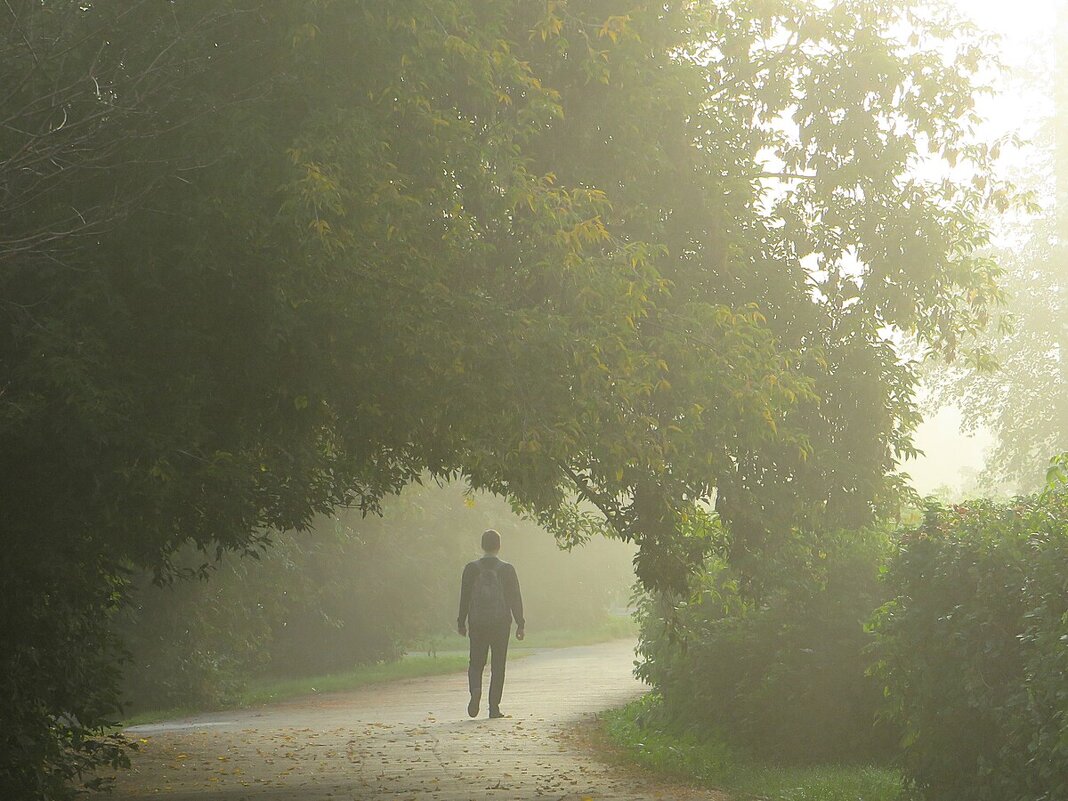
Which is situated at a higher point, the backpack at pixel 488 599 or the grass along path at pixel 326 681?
the backpack at pixel 488 599

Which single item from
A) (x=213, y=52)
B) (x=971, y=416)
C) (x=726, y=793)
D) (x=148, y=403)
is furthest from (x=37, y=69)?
(x=971, y=416)

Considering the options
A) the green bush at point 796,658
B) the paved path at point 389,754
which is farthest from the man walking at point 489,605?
the green bush at point 796,658

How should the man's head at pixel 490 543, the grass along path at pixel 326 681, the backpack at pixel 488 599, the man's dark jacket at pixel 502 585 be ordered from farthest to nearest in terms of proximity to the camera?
the grass along path at pixel 326 681, the man's head at pixel 490 543, the man's dark jacket at pixel 502 585, the backpack at pixel 488 599

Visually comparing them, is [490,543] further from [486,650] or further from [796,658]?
[796,658]

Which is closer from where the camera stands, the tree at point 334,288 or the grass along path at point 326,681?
the tree at point 334,288

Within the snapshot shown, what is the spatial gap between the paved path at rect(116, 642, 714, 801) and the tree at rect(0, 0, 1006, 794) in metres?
1.96

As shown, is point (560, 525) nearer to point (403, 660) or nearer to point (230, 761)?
point (230, 761)

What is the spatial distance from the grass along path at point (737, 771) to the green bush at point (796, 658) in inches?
10.0

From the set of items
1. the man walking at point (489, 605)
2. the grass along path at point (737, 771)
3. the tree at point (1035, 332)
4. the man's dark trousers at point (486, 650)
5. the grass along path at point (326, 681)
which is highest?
the tree at point (1035, 332)

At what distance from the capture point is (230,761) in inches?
506

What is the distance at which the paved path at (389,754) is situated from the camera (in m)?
10.2

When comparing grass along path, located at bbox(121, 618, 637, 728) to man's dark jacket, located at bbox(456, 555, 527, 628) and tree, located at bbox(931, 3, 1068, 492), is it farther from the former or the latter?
tree, located at bbox(931, 3, 1068, 492)

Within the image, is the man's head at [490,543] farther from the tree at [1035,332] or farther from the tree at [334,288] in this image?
the tree at [1035,332]

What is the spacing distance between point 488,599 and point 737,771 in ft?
16.0
